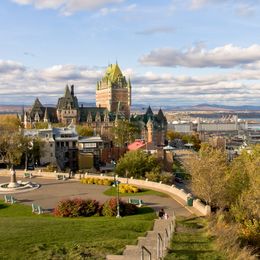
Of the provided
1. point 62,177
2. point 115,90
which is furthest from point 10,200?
point 115,90

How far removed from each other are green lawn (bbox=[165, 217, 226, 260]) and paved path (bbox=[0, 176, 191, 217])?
16.6ft

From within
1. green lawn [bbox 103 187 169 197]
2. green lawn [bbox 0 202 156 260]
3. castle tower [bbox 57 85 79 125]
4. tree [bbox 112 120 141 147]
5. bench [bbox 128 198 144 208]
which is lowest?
green lawn [bbox 103 187 169 197]

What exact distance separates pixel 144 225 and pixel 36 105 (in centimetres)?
11222

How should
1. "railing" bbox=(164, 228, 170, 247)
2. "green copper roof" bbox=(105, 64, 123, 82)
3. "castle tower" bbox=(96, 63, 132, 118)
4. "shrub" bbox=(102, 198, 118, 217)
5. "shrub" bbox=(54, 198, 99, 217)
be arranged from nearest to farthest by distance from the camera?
"railing" bbox=(164, 228, 170, 247) < "shrub" bbox=(54, 198, 99, 217) < "shrub" bbox=(102, 198, 118, 217) < "castle tower" bbox=(96, 63, 132, 118) < "green copper roof" bbox=(105, 64, 123, 82)

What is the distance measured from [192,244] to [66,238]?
669 centimetres

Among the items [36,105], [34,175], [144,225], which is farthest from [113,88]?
[144,225]

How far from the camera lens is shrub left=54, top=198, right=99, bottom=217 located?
31500 millimetres

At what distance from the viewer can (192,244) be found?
22234 mm

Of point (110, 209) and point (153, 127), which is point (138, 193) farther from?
point (153, 127)

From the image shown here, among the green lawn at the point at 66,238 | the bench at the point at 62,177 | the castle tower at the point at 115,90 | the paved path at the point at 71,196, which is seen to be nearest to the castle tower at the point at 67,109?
the castle tower at the point at 115,90

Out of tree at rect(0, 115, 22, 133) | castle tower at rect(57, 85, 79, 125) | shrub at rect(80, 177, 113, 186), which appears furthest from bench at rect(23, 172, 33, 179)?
castle tower at rect(57, 85, 79, 125)

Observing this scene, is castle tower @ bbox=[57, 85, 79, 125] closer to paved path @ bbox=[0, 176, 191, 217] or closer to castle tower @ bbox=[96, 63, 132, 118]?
castle tower @ bbox=[96, 63, 132, 118]

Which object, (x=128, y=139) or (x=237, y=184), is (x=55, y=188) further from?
(x=128, y=139)

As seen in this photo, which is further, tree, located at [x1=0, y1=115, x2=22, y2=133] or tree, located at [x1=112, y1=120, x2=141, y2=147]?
tree, located at [x1=112, y1=120, x2=141, y2=147]
